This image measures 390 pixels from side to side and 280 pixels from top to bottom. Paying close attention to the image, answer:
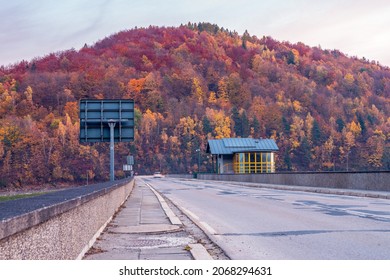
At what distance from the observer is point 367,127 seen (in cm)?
18750

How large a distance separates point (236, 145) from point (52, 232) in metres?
90.0

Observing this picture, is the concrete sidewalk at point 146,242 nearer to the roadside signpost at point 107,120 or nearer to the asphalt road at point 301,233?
the asphalt road at point 301,233

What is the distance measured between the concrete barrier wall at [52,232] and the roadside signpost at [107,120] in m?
18.1

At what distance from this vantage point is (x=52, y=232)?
19.9 feet

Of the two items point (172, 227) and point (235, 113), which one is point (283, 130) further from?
point (172, 227)

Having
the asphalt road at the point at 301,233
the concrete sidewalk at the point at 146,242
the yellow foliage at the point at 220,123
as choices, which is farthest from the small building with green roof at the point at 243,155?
the yellow foliage at the point at 220,123

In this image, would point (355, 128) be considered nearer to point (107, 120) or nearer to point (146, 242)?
point (107, 120)

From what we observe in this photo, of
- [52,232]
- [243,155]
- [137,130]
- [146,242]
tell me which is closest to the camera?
[52,232]

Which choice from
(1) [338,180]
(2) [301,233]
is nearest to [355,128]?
(1) [338,180]

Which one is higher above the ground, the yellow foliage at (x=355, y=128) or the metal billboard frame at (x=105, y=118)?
the yellow foliage at (x=355, y=128)

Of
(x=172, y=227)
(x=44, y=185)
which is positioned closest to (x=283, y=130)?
(x=44, y=185)

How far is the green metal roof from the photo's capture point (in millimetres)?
93062

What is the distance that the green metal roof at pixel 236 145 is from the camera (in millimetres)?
93062
